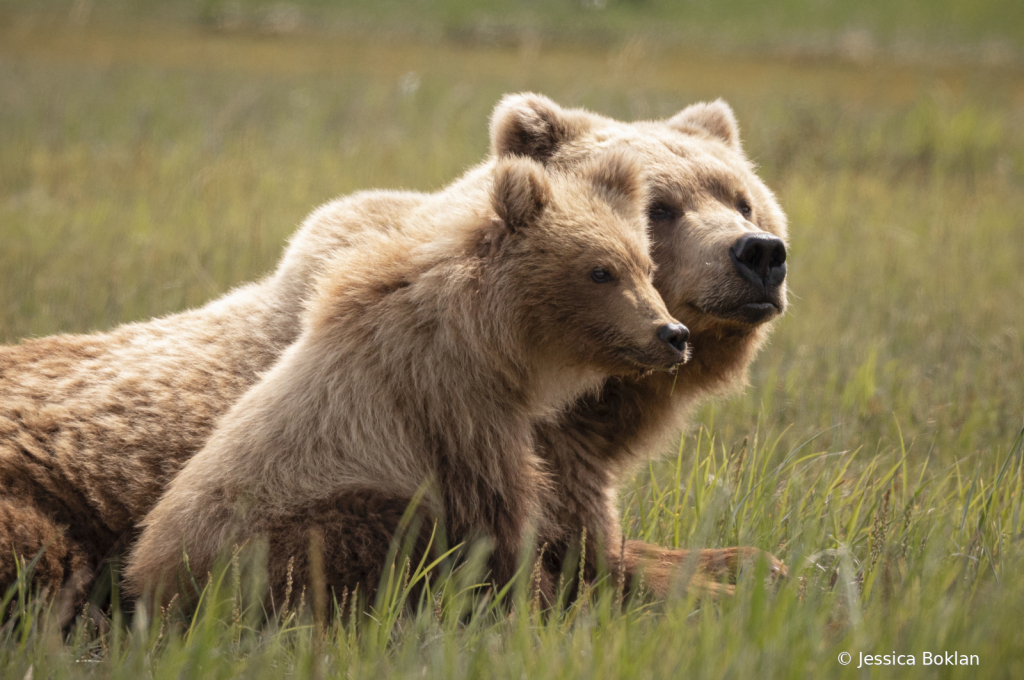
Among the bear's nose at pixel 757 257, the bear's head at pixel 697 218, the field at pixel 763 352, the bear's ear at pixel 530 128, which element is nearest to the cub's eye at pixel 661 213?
the bear's head at pixel 697 218

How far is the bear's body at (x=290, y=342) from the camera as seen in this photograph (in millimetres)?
3076

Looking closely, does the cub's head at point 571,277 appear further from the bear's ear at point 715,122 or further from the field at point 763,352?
the bear's ear at point 715,122

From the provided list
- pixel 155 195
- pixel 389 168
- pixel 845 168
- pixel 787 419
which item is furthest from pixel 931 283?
pixel 155 195

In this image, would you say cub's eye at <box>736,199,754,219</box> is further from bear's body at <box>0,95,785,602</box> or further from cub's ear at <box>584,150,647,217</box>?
cub's ear at <box>584,150,647,217</box>

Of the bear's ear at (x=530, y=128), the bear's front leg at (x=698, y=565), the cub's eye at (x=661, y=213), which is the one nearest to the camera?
the bear's front leg at (x=698, y=565)

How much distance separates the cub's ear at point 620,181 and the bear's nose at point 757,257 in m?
0.49

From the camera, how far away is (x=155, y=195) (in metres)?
8.89

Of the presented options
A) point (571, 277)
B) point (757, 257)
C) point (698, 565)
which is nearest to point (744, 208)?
point (757, 257)

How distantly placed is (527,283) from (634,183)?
22.7 inches

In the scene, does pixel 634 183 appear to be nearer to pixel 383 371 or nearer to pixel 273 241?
pixel 383 371

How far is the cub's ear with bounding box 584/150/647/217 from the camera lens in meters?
3.06

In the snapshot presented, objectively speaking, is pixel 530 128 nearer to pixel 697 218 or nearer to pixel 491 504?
pixel 697 218

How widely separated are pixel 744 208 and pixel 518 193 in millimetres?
1481

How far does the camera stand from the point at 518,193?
9.23 feet
